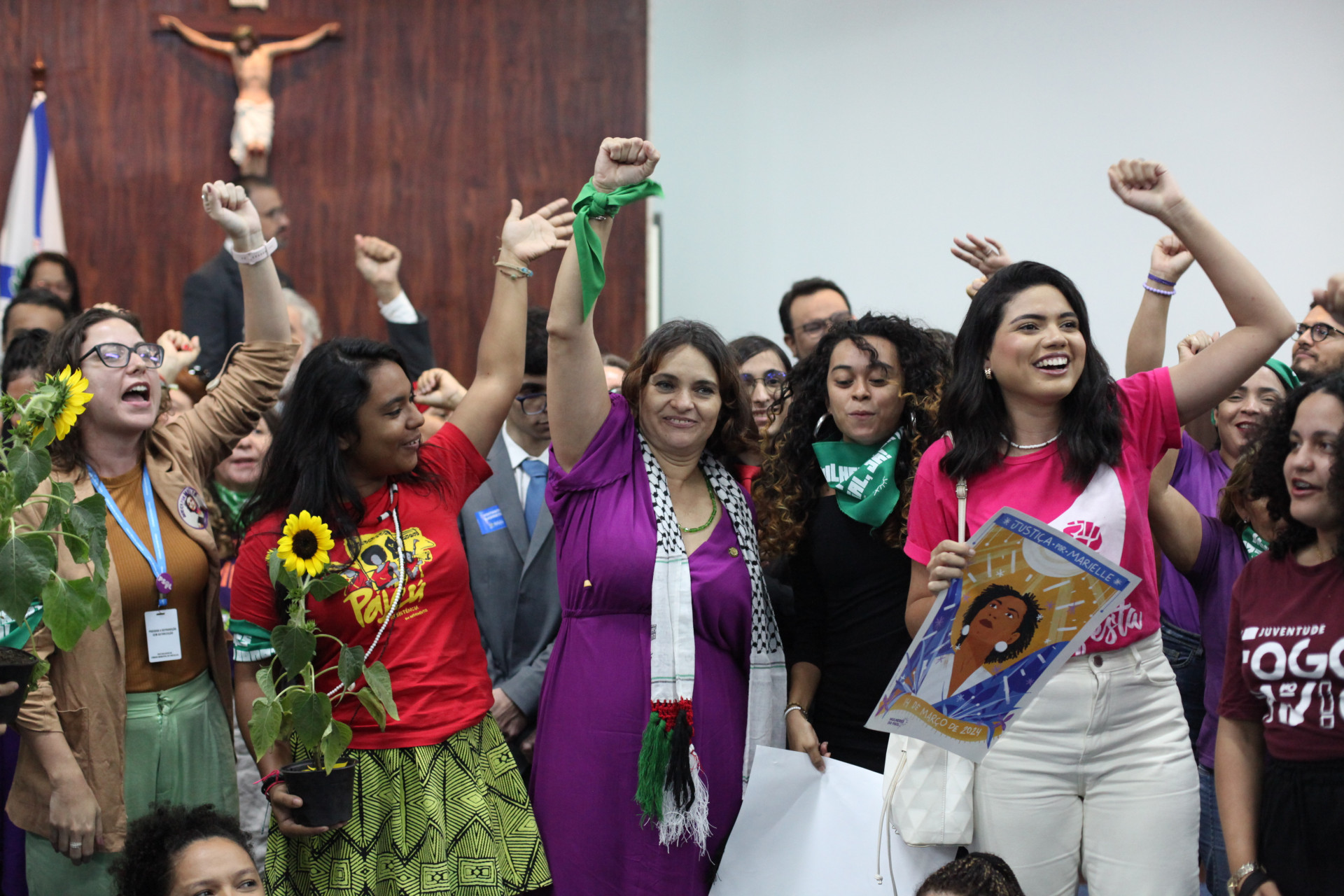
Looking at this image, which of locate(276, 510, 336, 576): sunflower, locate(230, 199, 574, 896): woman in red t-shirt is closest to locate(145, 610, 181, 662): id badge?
locate(230, 199, 574, 896): woman in red t-shirt

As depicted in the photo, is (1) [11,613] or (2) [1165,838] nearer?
(1) [11,613]

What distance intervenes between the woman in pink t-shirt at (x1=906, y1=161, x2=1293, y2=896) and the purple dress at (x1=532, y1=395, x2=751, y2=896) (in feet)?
1.31

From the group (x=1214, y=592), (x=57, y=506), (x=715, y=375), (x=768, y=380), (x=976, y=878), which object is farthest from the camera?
(x=768, y=380)

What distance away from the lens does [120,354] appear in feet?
7.60

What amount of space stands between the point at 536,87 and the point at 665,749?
4.02m

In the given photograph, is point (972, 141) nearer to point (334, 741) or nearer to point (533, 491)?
point (533, 491)

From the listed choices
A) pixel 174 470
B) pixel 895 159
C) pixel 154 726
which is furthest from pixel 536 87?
pixel 154 726

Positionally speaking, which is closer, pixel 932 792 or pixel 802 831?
pixel 932 792

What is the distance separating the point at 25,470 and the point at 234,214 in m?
0.92

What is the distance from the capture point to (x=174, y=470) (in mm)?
2432

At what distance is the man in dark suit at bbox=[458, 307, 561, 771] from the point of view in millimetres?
2570

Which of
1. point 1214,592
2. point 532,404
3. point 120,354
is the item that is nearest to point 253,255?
point 120,354

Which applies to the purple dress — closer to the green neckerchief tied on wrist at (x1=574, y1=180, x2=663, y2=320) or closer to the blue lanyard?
the green neckerchief tied on wrist at (x1=574, y1=180, x2=663, y2=320)

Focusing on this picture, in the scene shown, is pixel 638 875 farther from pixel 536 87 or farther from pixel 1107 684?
pixel 536 87
